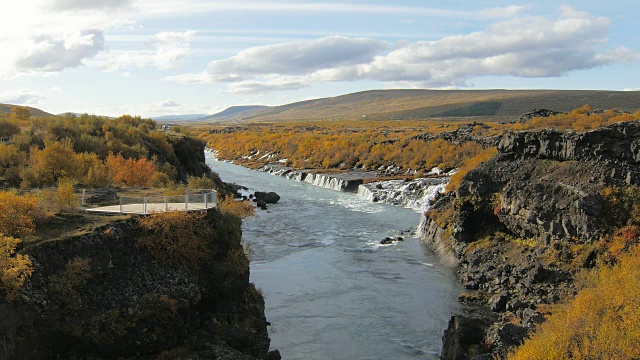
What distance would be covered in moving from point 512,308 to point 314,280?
41.4 ft

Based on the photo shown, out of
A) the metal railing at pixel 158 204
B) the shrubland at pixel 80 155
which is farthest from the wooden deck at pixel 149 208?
the shrubland at pixel 80 155

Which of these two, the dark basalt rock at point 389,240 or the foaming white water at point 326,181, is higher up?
the foaming white water at point 326,181

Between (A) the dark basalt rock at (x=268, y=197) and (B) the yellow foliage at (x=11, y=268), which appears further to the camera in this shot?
(A) the dark basalt rock at (x=268, y=197)

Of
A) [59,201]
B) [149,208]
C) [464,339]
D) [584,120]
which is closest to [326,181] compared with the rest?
[584,120]

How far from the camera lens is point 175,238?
2192 centimetres

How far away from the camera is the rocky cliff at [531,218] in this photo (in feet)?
90.0

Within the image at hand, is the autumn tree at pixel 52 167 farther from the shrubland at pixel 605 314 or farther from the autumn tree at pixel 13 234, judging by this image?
the shrubland at pixel 605 314

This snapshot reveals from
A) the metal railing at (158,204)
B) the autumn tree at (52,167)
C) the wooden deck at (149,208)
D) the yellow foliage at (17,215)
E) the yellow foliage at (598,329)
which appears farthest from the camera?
the autumn tree at (52,167)

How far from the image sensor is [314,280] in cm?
3381

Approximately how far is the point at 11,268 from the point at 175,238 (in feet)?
21.9

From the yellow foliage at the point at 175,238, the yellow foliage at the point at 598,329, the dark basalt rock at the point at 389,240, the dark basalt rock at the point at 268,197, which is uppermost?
the yellow foliage at the point at 175,238

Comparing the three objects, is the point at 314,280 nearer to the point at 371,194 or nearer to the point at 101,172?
the point at 101,172

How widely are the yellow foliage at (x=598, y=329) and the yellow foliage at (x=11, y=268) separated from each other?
16.5 meters

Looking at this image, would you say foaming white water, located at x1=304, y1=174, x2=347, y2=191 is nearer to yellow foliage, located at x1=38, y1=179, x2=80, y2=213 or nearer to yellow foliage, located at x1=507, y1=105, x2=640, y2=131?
yellow foliage, located at x1=507, y1=105, x2=640, y2=131
